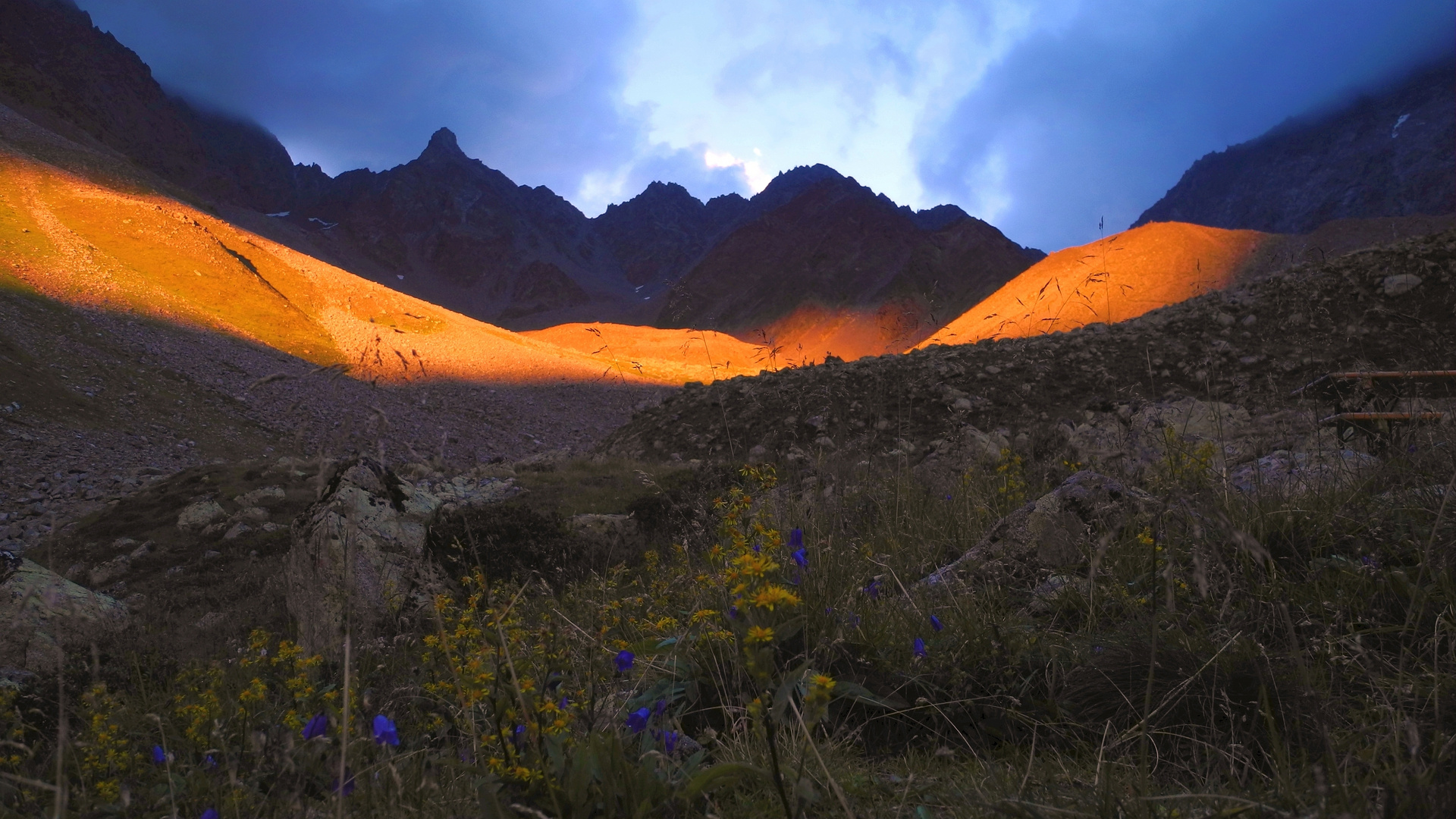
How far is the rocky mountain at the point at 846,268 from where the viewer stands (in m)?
91.6

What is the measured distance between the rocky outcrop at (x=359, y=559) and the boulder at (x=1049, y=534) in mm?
3017

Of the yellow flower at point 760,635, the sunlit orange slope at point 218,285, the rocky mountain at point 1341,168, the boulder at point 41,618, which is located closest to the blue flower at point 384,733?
the yellow flower at point 760,635

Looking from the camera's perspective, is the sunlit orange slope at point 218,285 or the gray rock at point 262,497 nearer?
the gray rock at point 262,497

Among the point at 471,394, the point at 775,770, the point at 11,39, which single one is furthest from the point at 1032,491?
the point at 11,39

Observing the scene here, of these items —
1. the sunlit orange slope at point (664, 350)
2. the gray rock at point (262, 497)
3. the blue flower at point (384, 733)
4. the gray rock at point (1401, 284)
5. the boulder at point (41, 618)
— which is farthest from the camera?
the sunlit orange slope at point (664, 350)

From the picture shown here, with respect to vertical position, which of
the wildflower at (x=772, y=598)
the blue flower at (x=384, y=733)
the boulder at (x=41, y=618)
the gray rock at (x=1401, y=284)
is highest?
the gray rock at (x=1401, y=284)

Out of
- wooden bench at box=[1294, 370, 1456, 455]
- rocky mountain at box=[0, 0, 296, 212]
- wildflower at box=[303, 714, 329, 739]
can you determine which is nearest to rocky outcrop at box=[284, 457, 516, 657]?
wildflower at box=[303, 714, 329, 739]

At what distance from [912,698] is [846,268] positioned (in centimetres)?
11200

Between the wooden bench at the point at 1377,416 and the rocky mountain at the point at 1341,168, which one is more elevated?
the rocky mountain at the point at 1341,168

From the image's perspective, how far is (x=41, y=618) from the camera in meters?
4.66

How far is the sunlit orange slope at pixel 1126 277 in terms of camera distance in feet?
73.6

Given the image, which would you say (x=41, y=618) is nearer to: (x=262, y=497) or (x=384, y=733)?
(x=262, y=497)

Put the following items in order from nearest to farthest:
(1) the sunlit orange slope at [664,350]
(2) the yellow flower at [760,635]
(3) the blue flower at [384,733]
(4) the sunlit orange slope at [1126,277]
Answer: (2) the yellow flower at [760,635]
(3) the blue flower at [384,733]
(4) the sunlit orange slope at [1126,277]
(1) the sunlit orange slope at [664,350]

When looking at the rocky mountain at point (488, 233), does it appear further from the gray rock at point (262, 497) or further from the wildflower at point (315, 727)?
the wildflower at point (315, 727)
